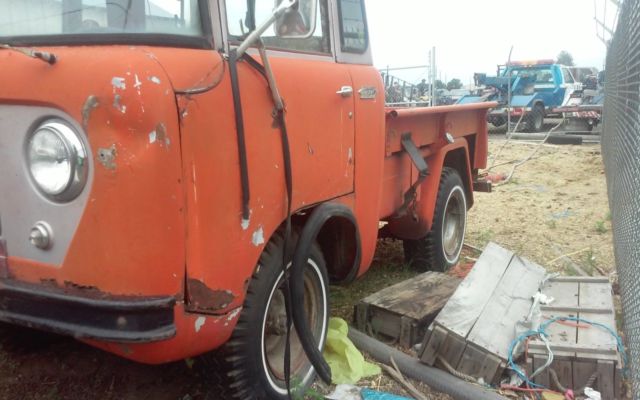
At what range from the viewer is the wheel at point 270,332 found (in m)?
2.43

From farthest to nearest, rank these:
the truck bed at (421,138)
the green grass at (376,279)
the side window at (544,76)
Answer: the side window at (544,76)
the green grass at (376,279)
the truck bed at (421,138)

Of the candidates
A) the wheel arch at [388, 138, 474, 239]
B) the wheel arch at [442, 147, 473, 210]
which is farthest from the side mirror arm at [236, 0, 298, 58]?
the wheel arch at [442, 147, 473, 210]

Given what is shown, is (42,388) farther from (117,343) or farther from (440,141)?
(440,141)

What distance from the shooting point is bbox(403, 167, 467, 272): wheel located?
15.2ft

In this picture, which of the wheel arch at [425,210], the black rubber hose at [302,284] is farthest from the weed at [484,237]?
the black rubber hose at [302,284]

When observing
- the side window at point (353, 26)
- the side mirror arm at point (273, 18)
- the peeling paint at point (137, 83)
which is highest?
the side window at point (353, 26)

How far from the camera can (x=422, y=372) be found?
3.14 m

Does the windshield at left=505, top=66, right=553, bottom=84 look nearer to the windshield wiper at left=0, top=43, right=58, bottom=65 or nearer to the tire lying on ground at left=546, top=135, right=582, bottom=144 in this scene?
the tire lying on ground at left=546, top=135, right=582, bottom=144

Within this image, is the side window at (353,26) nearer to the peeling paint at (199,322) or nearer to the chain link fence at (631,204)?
the peeling paint at (199,322)

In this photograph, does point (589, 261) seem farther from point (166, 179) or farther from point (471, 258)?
point (166, 179)

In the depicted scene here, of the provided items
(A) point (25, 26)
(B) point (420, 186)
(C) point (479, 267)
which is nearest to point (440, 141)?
(B) point (420, 186)

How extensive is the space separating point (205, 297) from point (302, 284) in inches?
24.6

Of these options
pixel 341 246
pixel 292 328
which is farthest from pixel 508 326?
pixel 292 328

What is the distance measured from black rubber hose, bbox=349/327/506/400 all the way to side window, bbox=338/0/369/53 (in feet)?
5.52
